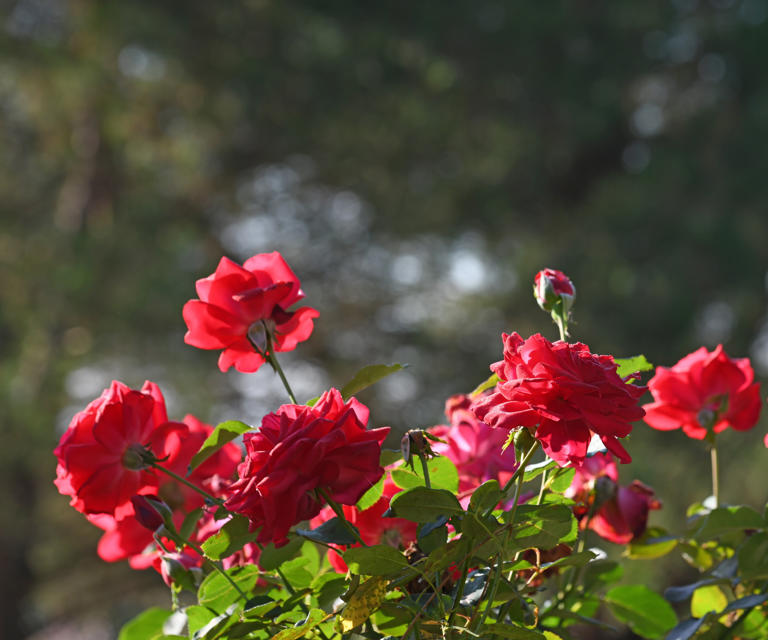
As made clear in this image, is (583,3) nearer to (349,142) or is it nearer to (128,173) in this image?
(349,142)

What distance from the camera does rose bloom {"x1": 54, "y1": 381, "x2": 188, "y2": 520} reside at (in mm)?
337

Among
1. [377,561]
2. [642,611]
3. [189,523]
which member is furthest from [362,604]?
[642,611]

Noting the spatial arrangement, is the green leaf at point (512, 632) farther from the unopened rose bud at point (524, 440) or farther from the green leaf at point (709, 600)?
the green leaf at point (709, 600)

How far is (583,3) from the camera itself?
329cm

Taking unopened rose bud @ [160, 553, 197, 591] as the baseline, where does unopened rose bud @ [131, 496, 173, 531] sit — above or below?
above

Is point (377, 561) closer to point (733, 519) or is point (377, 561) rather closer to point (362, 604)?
point (362, 604)

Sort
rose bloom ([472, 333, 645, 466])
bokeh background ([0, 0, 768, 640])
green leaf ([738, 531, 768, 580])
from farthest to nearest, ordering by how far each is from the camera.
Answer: bokeh background ([0, 0, 768, 640]) < green leaf ([738, 531, 768, 580]) < rose bloom ([472, 333, 645, 466])

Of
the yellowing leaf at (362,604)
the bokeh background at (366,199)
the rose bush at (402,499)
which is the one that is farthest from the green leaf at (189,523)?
the bokeh background at (366,199)

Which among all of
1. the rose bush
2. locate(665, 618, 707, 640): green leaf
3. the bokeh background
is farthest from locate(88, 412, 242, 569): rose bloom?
the bokeh background

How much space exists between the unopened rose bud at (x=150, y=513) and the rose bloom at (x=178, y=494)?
0.16 feet

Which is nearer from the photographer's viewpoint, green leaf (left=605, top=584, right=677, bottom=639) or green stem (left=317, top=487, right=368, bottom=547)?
green stem (left=317, top=487, right=368, bottom=547)

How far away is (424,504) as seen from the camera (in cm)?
28

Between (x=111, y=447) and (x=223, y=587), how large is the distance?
2.9 inches

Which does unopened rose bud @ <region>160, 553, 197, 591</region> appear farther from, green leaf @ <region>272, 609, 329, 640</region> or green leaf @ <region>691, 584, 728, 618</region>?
green leaf @ <region>691, 584, 728, 618</region>
